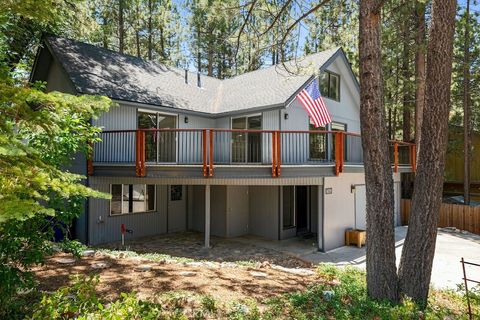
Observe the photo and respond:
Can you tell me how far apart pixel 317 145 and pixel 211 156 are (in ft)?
18.5

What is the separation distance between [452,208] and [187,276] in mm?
12635

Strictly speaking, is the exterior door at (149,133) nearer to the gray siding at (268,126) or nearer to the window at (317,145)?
the gray siding at (268,126)

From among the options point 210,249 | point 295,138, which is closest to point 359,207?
point 295,138

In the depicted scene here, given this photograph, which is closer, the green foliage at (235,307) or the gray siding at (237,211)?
the green foliage at (235,307)

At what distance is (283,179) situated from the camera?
9.23 meters

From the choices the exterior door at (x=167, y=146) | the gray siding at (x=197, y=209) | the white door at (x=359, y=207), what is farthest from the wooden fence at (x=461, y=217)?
the exterior door at (x=167, y=146)

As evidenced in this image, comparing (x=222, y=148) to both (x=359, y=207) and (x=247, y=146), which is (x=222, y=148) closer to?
(x=247, y=146)

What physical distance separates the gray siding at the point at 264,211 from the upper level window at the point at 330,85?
5014mm

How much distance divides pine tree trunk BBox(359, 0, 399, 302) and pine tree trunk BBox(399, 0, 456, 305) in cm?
34

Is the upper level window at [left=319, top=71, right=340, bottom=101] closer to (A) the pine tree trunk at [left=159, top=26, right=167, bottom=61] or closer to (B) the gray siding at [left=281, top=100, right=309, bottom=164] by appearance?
(B) the gray siding at [left=281, top=100, right=309, bottom=164]

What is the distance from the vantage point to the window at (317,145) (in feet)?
41.4

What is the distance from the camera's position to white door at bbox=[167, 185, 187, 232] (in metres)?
12.1

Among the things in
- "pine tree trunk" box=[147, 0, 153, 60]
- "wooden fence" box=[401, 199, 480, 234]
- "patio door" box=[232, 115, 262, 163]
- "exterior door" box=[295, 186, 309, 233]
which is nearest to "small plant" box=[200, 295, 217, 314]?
"patio door" box=[232, 115, 262, 163]

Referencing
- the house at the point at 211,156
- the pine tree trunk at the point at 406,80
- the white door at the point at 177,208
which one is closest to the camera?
the house at the point at 211,156
